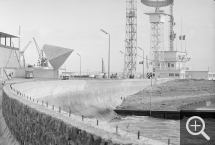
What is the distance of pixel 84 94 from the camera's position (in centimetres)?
5431

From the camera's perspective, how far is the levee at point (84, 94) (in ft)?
140

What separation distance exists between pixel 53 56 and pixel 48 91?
4141cm

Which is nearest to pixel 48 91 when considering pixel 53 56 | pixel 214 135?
pixel 214 135

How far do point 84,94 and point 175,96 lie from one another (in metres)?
30.8

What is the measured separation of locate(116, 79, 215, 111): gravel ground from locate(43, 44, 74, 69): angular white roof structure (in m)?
18.6

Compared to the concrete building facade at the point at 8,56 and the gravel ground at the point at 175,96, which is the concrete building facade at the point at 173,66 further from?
the concrete building facade at the point at 8,56

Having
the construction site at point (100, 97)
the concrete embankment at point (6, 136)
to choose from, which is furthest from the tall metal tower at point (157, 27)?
the concrete embankment at point (6, 136)

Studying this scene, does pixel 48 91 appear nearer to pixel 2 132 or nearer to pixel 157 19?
pixel 2 132

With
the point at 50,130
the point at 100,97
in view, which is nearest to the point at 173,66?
the point at 100,97

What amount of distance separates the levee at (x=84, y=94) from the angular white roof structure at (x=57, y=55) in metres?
18.6

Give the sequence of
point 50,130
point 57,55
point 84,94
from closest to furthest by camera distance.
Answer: point 50,130
point 84,94
point 57,55

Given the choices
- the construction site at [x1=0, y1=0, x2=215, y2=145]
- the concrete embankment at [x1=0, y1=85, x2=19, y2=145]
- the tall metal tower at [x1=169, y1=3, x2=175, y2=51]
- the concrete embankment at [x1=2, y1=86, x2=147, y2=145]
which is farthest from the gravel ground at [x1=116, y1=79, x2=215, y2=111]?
the concrete embankment at [x1=2, y1=86, x2=147, y2=145]

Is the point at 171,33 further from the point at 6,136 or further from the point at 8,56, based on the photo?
the point at 6,136

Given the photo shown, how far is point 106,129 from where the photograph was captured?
8.66 metres
